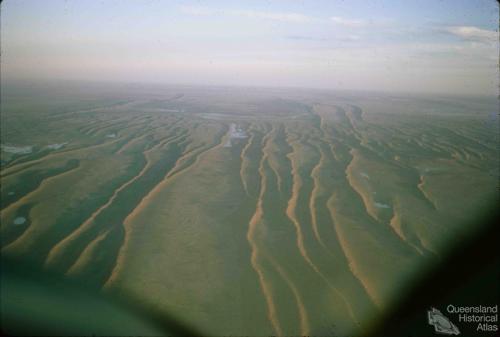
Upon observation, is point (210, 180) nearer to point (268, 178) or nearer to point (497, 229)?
point (268, 178)

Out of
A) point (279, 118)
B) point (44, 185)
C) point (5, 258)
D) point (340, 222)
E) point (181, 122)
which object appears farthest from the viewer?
point (279, 118)

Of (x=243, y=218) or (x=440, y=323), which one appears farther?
(x=243, y=218)

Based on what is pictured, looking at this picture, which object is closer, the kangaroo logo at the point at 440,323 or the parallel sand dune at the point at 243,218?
the kangaroo logo at the point at 440,323

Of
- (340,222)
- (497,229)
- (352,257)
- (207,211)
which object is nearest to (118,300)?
(207,211)

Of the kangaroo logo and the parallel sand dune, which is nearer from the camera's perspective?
the kangaroo logo
